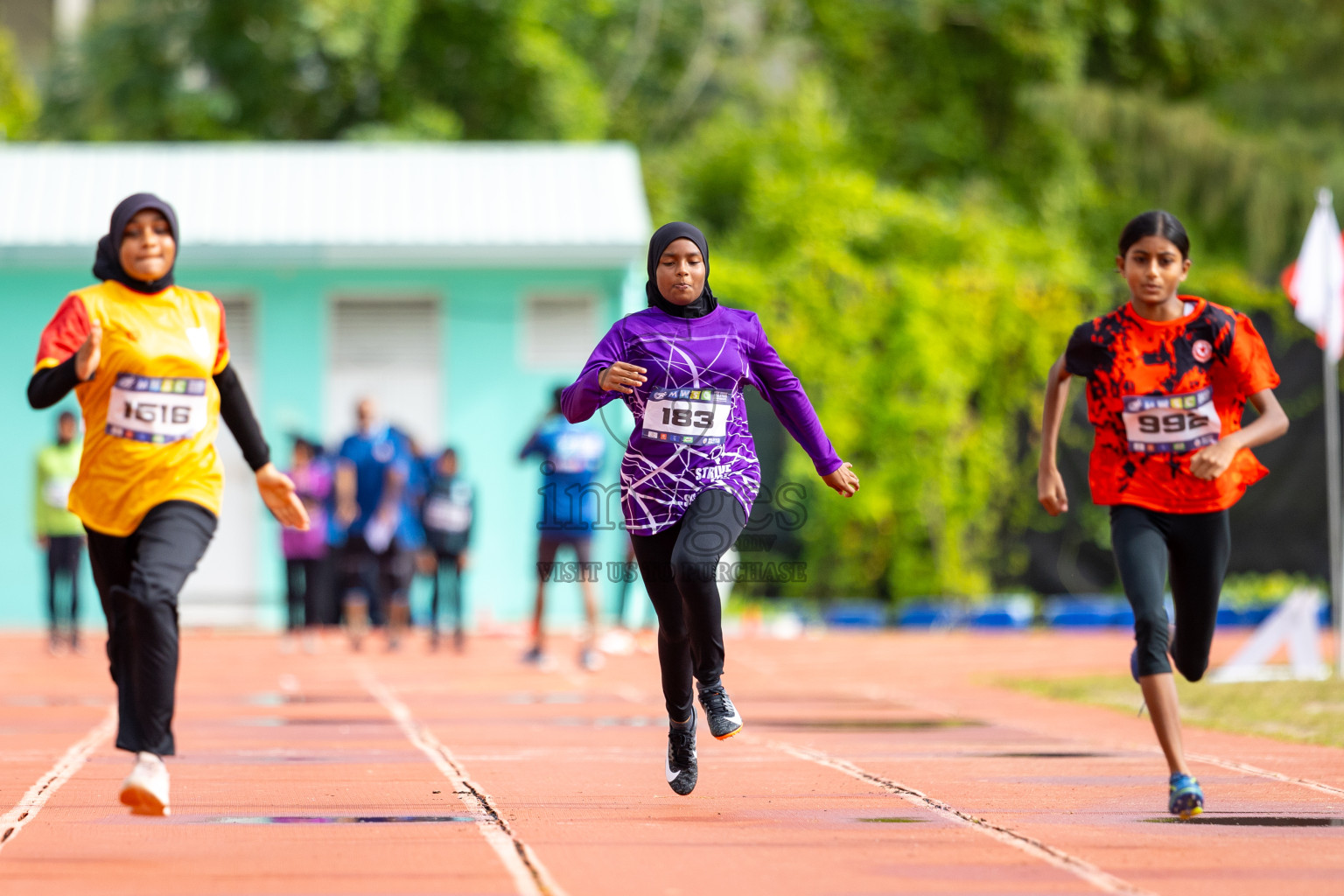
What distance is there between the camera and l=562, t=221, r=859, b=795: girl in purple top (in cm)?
618

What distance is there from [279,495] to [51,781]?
142 cm

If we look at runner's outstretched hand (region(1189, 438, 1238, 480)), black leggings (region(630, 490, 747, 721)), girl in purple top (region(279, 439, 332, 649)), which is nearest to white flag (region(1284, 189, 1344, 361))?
runner's outstretched hand (region(1189, 438, 1238, 480))

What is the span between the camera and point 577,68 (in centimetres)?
3045

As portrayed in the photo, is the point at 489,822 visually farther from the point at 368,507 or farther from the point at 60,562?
the point at 60,562

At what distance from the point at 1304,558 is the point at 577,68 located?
1578cm

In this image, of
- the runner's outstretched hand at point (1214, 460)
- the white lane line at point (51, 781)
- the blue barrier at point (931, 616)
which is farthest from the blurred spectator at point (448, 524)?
the runner's outstretched hand at point (1214, 460)

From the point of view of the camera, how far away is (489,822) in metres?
5.71

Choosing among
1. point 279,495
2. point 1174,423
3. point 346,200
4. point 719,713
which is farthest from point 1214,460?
point 346,200

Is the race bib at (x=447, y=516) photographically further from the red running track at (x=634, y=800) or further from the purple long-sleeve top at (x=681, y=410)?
the purple long-sleeve top at (x=681, y=410)

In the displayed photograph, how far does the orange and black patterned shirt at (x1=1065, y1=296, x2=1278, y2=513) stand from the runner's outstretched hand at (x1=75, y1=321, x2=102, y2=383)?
3.31 metres

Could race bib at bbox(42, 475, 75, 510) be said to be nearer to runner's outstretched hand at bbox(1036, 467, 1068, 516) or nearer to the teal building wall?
the teal building wall

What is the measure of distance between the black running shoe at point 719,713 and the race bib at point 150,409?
1924 mm

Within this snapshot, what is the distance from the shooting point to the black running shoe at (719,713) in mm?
6254

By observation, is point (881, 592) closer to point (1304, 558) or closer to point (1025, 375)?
point (1025, 375)
